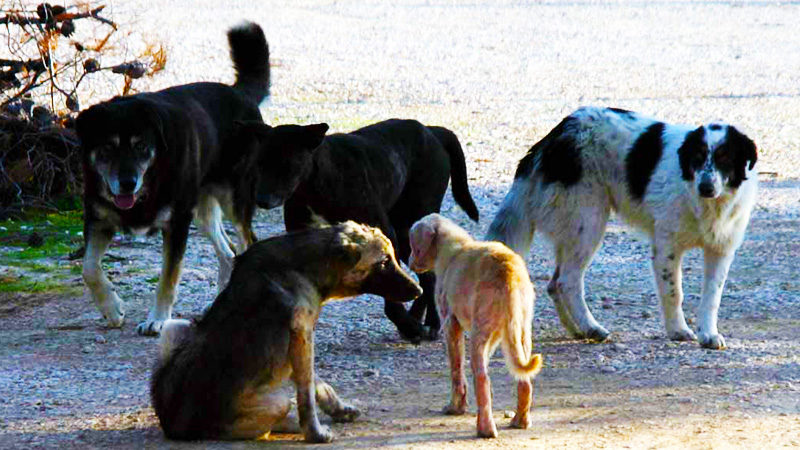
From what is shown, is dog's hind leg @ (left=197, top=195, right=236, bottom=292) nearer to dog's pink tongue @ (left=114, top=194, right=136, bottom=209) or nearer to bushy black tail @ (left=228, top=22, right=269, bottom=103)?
bushy black tail @ (left=228, top=22, right=269, bottom=103)

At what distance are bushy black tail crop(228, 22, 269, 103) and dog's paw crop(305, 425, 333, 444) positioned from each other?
481 centimetres

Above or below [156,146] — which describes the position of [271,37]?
below

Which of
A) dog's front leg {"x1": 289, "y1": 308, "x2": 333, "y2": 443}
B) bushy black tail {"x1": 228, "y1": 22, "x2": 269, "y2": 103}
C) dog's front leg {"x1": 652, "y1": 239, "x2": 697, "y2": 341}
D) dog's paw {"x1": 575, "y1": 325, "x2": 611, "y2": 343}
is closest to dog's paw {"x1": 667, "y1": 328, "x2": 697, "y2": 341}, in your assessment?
dog's front leg {"x1": 652, "y1": 239, "x2": 697, "y2": 341}

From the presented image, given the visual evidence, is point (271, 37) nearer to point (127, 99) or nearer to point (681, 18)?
point (681, 18)

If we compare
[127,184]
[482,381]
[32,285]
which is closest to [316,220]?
[127,184]

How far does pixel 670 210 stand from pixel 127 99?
12.1 feet

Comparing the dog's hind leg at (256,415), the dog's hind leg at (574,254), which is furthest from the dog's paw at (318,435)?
the dog's hind leg at (574,254)

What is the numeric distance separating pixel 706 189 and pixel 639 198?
2.01 feet

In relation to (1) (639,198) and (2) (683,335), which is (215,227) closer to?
(1) (639,198)

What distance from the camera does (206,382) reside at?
21.0 feet

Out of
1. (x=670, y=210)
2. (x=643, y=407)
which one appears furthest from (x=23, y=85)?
(x=643, y=407)

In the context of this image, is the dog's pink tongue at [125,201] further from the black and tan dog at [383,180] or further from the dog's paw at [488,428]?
the dog's paw at [488,428]

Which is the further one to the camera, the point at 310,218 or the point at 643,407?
the point at 310,218

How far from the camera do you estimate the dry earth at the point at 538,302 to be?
6.84 m
